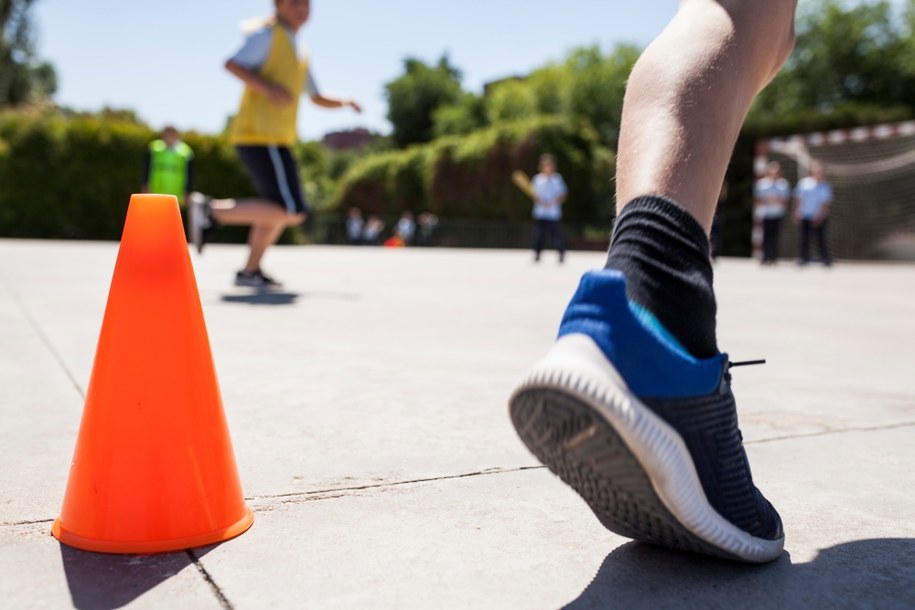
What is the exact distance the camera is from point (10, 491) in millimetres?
1546

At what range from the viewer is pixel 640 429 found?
3.34 feet

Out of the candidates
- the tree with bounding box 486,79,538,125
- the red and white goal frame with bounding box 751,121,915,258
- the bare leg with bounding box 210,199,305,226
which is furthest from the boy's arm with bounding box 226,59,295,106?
the tree with bounding box 486,79,538,125

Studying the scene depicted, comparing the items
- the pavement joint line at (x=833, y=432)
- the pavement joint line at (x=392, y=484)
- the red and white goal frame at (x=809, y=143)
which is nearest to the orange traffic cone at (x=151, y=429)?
the pavement joint line at (x=392, y=484)

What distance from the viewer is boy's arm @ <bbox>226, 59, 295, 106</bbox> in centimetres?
561

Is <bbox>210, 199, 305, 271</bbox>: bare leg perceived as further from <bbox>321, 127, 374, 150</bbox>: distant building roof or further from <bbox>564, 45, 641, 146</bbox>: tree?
<bbox>321, 127, 374, 150</bbox>: distant building roof

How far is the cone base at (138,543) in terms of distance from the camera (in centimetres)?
127

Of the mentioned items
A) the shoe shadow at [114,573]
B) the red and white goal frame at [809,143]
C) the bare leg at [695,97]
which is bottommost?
the shoe shadow at [114,573]

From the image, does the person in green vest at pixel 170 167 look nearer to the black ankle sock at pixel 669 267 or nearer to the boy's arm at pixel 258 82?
the boy's arm at pixel 258 82

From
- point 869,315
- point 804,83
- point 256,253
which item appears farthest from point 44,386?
point 804,83

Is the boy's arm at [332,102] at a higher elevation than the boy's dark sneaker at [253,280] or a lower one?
higher

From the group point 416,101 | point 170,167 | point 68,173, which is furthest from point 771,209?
point 416,101

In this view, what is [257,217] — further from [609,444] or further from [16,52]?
[16,52]

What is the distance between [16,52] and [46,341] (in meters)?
46.6

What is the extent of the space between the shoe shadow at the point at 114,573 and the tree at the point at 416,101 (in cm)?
5768
